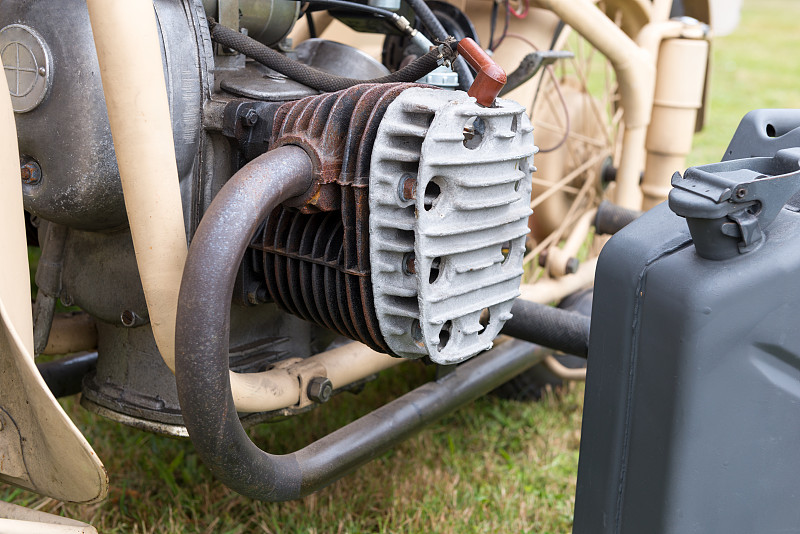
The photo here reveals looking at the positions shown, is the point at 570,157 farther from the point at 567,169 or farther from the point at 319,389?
the point at 319,389

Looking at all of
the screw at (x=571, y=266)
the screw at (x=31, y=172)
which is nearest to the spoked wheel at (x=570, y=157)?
the screw at (x=571, y=266)

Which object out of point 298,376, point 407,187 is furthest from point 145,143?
point 298,376

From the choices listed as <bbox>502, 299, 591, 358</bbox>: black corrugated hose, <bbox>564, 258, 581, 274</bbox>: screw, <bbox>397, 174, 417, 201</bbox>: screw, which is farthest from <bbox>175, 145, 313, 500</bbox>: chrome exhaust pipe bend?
<bbox>564, 258, 581, 274</bbox>: screw

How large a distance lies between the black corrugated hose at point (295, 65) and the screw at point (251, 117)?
124mm

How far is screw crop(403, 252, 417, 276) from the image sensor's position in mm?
939

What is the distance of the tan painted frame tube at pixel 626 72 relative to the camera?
1.44 metres

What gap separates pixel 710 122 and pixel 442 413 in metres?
4.77

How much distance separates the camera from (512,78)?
4.40 feet

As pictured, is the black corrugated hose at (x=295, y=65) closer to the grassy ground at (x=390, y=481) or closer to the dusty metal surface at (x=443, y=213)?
the dusty metal surface at (x=443, y=213)

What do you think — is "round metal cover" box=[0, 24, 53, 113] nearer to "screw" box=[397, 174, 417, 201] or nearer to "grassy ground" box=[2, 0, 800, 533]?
"screw" box=[397, 174, 417, 201]

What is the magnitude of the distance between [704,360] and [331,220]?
47 cm

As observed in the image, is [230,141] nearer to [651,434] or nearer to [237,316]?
[237,316]

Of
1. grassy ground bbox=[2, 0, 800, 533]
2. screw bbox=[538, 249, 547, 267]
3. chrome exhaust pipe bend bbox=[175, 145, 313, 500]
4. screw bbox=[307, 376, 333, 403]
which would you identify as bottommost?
grassy ground bbox=[2, 0, 800, 533]

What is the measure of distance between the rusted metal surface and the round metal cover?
0.89 ft
